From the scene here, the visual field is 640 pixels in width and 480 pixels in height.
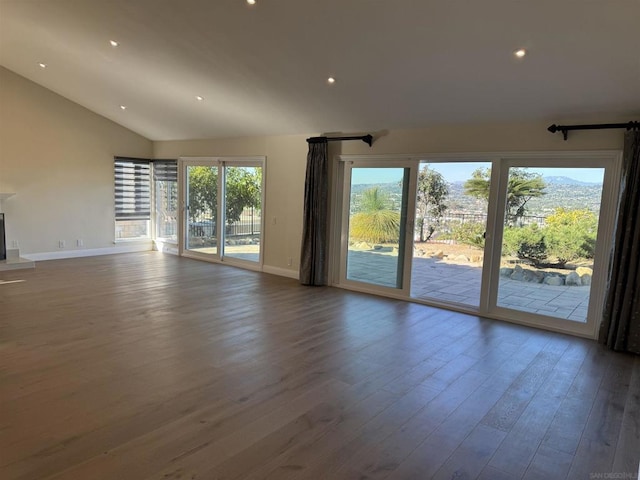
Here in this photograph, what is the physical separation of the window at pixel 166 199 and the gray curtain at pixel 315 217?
12.4 ft

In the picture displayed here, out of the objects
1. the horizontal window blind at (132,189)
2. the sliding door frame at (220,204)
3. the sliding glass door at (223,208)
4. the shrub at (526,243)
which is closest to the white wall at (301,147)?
the sliding door frame at (220,204)

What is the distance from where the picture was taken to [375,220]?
6238mm

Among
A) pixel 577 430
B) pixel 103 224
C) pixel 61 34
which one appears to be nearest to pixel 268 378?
pixel 577 430

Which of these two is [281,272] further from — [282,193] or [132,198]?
[132,198]

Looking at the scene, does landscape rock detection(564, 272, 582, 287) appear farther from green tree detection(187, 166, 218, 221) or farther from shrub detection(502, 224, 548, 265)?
green tree detection(187, 166, 218, 221)

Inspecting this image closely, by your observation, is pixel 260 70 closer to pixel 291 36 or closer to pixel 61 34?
pixel 291 36

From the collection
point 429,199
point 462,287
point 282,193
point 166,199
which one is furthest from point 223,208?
point 462,287

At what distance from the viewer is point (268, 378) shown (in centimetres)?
330

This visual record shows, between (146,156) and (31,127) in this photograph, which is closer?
(31,127)

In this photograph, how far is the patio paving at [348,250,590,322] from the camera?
4797mm

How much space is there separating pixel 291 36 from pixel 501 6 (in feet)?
6.09

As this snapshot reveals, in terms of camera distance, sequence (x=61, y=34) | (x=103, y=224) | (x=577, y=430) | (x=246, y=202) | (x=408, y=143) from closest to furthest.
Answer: (x=577, y=430) < (x=61, y=34) < (x=408, y=143) < (x=246, y=202) < (x=103, y=224)

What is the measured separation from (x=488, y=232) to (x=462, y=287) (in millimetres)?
1094

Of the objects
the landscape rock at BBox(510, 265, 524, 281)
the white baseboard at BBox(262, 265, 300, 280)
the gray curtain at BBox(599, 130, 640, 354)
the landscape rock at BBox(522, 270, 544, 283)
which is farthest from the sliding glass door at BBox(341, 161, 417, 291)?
the gray curtain at BBox(599, 130, 640, 354)
